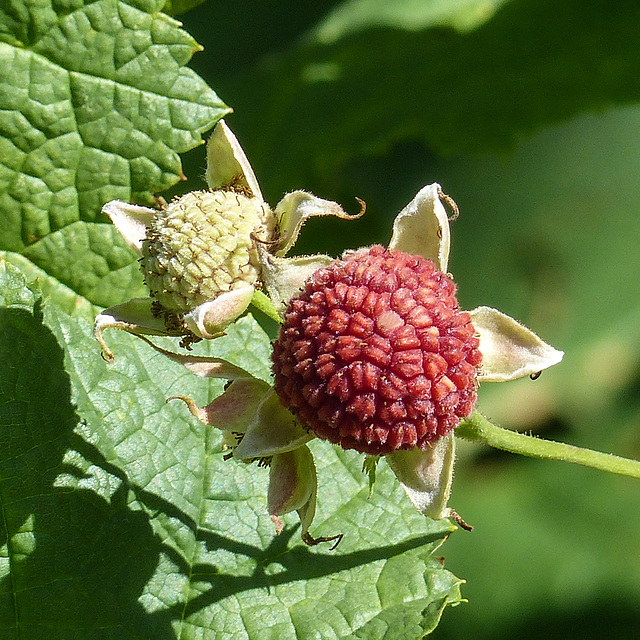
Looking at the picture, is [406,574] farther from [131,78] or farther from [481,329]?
[131,78]

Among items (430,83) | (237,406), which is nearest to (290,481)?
(237,406)

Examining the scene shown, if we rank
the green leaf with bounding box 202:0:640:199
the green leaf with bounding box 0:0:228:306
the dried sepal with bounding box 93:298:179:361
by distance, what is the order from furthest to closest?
the green leaf with bounding box 202:0:640:199 → the green leaf with bounding box 0:0:228:306 → the dried sepal with bounding box 93:298:179:361

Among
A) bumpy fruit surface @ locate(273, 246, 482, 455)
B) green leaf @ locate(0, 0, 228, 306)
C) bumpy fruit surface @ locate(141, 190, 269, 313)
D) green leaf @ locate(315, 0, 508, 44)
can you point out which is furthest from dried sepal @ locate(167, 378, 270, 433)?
green leaf @ locate(315, 0, 508, 44)

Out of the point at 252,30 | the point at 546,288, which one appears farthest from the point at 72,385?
the point at 546,288

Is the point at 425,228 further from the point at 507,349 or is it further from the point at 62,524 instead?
the point at 62,524

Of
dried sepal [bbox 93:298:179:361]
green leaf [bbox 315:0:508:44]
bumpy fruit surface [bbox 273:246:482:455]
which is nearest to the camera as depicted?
bumpy fruit surface [bbox 273:246:482:455]

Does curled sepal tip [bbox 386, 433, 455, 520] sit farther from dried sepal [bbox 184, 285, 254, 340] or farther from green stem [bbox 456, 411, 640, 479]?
dried sepal [bbox 184, 285, 254, 340]

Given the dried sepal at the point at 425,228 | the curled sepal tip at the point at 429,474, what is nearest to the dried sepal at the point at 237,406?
the curled sepal tip at the point at 429,474
